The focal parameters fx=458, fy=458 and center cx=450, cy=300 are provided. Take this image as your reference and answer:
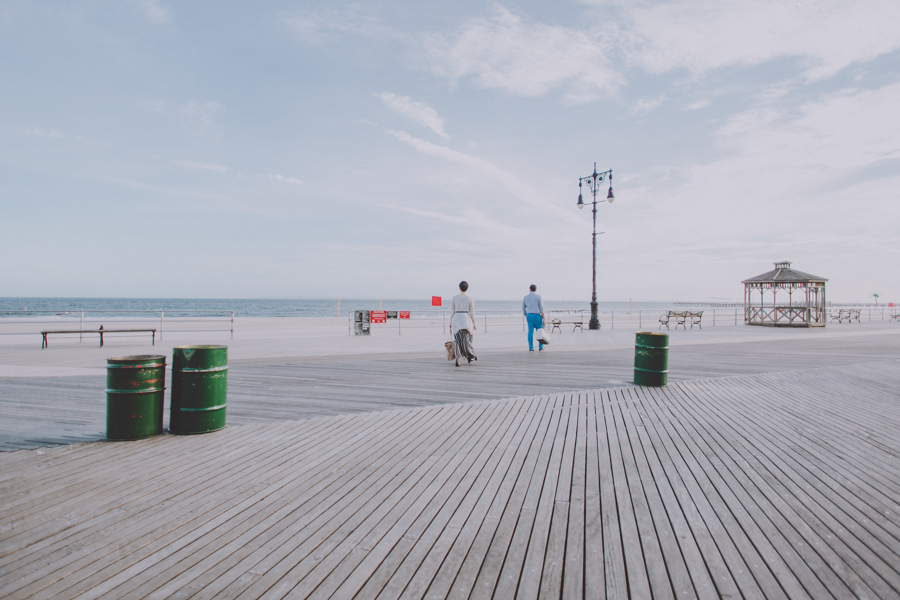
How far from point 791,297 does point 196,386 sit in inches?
1065

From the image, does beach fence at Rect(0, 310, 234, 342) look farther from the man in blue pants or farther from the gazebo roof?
the gazebo roof

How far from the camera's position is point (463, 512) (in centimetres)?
292

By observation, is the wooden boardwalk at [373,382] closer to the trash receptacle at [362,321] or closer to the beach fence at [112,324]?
the beach fence at [112,324]

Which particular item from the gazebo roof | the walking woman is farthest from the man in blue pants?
the gazebo roof

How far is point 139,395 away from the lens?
439cm

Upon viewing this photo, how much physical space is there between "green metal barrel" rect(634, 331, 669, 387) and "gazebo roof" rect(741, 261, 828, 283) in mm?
20424

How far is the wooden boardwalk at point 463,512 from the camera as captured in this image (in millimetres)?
2199

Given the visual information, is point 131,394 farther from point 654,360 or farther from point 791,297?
point 791,297

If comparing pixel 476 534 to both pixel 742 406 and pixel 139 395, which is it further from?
pixel 742 406

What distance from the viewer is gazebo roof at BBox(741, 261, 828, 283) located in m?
22.5

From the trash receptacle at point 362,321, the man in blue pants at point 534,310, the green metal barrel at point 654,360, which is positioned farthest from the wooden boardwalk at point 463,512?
the trash receptacle at point 362,321

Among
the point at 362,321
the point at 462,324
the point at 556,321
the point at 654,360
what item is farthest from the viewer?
the point at 556,321

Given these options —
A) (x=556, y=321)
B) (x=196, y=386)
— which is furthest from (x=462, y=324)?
(x=556, y=321)

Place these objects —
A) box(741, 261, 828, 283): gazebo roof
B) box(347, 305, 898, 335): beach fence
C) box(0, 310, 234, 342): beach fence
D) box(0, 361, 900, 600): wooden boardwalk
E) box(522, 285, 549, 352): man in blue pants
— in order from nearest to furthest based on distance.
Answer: box(0, 361, 900, 600): wooden boardwalk → box(522, 285, 549, 352): man in blue pants → box(0, 310, 234, 342): beach fence → box(347, 305, 898, 335): beach fence → box(741, 261, 828, 283): gazebo roof
